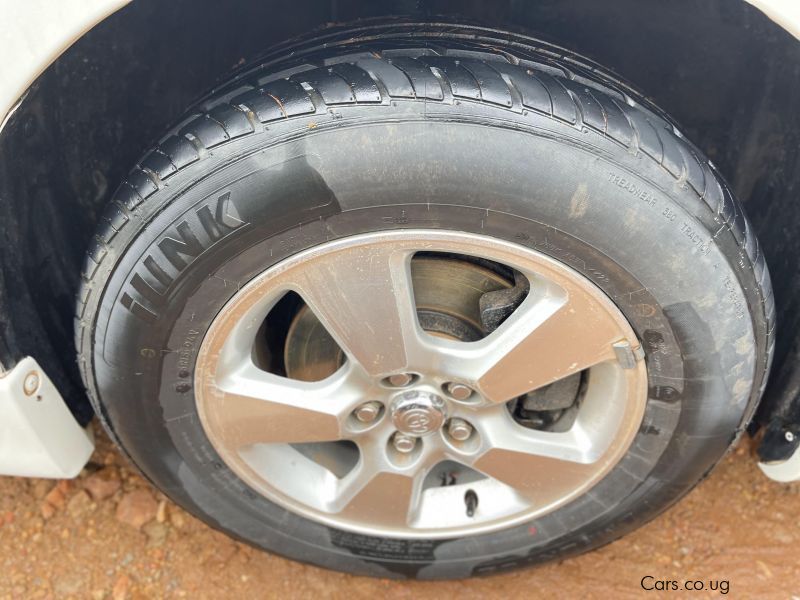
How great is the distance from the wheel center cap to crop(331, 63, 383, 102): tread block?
0.67 meters

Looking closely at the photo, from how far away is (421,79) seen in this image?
1289 millimetres

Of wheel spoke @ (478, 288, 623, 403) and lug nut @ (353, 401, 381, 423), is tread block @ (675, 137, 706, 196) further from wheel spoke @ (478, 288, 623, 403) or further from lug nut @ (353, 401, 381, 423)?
lug nut @ (353, 401, 381, 423)

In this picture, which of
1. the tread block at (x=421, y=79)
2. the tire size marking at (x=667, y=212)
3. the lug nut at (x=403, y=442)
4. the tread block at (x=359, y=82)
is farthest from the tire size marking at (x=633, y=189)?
the lug nut at (x=403, y=442)

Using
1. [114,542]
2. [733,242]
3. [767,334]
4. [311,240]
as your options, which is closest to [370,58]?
[311,240]

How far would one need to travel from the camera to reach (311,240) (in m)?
1.36

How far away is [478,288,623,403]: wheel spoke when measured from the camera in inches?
56.6

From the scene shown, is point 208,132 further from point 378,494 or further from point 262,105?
point 378,494

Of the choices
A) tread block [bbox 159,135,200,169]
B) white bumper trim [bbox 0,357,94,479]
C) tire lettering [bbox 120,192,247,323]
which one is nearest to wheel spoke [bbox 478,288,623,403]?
tire lettering [bbox 120,192,247,323]

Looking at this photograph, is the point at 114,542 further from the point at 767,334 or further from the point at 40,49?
the point at 767,334

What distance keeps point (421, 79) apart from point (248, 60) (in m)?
0.50

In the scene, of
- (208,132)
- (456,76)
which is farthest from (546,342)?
(208,132)

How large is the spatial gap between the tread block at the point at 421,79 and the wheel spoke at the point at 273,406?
0.66 m

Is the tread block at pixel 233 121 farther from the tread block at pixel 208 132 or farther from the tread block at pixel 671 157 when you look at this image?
the tread block at pixel 671 157

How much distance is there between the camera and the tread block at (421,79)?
1275 mm
